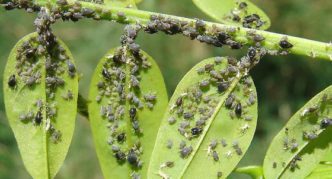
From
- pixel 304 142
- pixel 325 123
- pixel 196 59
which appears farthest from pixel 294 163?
pixel 196 59

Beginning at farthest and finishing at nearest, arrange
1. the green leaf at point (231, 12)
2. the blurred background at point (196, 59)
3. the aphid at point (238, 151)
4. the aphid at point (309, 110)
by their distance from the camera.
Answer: the blurred background at point (196, 59)
the green leaf at point (231, 12)
the aphid at point (309, 110)
the aphid at point (238, 151)

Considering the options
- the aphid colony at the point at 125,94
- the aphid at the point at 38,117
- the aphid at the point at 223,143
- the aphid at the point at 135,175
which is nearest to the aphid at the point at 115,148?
the aphid colony at the point at 125,94

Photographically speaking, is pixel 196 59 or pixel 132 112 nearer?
pixel 132 112

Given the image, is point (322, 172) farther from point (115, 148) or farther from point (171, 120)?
point (115, 148)

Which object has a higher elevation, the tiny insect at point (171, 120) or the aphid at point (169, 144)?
the tiny insect at point (171, 120)

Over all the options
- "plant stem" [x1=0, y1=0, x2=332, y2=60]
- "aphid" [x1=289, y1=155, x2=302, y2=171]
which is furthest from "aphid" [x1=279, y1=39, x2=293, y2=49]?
"aphid" [x1=289, y1=155, x2=302, y2=171]

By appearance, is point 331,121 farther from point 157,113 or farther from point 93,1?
point 93,1

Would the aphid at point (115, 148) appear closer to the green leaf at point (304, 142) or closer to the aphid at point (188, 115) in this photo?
the aphid at point (188, 115)
